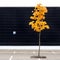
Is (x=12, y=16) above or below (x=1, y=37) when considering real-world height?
above

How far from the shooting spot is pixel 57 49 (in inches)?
1273

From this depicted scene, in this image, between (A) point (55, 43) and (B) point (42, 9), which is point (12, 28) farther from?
(B) point (42, 9)

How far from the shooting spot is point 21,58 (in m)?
24.7

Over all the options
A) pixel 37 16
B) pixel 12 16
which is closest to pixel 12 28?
pixel 12 16

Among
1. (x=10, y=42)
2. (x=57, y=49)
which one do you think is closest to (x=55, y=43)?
(x=57, y=49)

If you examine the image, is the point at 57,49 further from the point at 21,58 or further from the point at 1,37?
the point at 21,58

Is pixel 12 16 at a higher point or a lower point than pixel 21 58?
higher

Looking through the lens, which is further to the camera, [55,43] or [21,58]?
[55,43]

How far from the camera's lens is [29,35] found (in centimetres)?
3272

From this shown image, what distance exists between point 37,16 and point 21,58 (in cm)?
330

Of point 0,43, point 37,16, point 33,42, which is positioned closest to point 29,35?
point 33,42

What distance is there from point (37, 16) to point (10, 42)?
834 centimetres

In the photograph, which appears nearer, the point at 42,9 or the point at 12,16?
the point at 42,9
